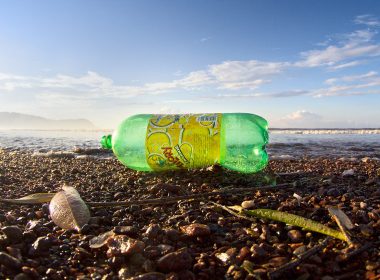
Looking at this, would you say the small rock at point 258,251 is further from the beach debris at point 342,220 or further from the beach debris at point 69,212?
the beach debris at point 69,212

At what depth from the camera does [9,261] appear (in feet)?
4.97

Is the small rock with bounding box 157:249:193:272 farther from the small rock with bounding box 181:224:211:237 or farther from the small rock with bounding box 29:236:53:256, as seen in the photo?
the small rock with bounding box 29:236:53:256

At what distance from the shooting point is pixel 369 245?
1.56 m

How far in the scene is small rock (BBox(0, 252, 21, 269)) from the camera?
1.50 meters

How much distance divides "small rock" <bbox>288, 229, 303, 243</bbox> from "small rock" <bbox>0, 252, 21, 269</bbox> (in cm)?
127

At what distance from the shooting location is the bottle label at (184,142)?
355 centimetres

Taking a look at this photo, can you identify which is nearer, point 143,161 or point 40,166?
point 143,161

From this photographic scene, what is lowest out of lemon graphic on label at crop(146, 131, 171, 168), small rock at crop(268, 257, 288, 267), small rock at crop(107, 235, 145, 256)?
small rock at crop(268, 257, 288, 267)

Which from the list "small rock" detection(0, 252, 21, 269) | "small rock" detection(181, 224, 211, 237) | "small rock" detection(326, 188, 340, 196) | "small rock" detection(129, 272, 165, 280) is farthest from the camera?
"small rock" detection(326, 188, 340, 196)

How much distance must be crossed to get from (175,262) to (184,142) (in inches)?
83.2

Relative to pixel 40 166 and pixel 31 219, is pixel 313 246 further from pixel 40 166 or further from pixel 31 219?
pixel 40 166

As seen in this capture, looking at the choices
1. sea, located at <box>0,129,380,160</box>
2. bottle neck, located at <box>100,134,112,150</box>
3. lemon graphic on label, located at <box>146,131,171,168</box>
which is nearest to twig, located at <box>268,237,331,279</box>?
lemon graphic on label, located at <box>146,131,171,168</box>

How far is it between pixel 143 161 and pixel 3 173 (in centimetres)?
173

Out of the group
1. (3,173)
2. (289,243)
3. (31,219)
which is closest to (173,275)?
(289,243)
